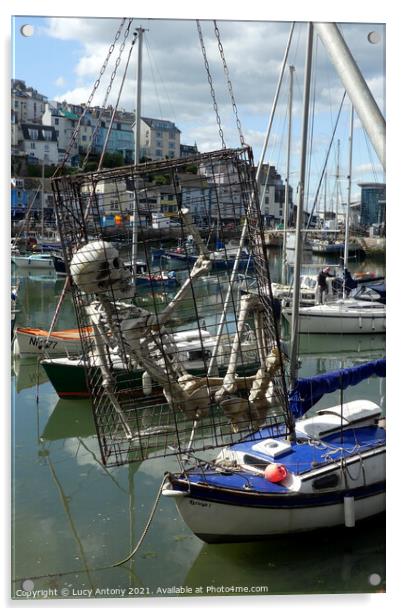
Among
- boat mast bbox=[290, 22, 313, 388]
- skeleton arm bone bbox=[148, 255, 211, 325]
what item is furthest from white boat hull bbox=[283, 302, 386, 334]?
skeleton arm bone bbox=[148, 255, 211, 325]

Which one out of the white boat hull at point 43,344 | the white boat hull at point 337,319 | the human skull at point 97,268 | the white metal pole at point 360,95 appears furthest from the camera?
the white boat hull at point 337,319

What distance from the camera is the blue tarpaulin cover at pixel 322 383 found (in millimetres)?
5164

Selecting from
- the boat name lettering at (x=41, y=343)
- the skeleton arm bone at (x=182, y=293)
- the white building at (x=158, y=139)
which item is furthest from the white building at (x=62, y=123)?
the boat name lettering at (x=41, y=343)

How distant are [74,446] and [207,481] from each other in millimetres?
2592

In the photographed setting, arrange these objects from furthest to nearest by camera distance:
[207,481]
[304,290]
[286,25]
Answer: [304,290]
[207,481]
[286,25]

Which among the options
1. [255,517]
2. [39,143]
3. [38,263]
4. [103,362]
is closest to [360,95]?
[103,362]

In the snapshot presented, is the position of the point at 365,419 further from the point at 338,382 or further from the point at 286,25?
the point at 286,25

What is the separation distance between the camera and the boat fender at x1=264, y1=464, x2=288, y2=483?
4344mm

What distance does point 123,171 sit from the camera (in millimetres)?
3498

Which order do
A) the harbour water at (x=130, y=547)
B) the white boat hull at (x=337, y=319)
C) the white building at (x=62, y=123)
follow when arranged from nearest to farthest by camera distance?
the harbour water at (x=130, y=547)
the white building at (x=62, y=123)
the white boat hull at (x=337, y=319)

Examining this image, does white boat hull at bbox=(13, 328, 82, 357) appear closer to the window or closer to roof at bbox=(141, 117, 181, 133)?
roof at bbox=(141, 117, 181, 133)

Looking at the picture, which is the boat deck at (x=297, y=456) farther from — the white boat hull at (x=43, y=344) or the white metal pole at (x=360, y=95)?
the white boat hull at (x=43, y=344)

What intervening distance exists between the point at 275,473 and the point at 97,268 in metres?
1.81

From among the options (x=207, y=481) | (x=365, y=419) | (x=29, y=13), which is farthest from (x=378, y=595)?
(x=29, y=13)
